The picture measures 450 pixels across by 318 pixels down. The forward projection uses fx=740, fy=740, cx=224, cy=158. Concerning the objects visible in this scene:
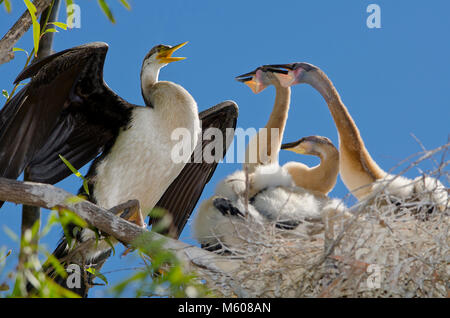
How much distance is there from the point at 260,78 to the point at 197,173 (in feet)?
2.58

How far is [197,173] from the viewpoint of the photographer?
11.6ft

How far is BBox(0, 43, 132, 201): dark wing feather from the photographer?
2566mm

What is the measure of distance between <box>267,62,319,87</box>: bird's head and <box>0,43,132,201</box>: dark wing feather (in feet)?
3.38

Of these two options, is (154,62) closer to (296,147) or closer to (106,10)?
(296,147)

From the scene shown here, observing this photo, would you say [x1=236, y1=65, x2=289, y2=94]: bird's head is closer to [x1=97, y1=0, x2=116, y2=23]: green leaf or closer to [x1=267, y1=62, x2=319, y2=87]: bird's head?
[x1=267, y1=62, x2=319, y2=87]: bird's head

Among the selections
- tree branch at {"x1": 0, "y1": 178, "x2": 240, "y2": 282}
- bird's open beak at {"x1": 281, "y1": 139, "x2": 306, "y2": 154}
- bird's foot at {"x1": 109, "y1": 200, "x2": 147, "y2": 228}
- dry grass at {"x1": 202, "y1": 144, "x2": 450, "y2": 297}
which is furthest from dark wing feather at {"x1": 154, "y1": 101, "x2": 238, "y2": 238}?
dry grass at {"x1": 202, "y1": 144, "x2": 450, "y2": 297}

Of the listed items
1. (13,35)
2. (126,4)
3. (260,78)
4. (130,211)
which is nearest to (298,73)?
(260,78)

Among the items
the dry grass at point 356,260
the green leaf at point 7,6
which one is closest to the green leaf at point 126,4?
the green leaf at point 7,6

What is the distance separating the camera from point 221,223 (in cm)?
244

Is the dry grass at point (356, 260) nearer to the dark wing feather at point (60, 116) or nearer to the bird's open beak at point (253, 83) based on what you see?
the dark wing feather at point (60, 116)

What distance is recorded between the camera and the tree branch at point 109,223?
6.65 ft

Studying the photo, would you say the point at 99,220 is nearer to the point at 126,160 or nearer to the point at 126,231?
the point at 126,231

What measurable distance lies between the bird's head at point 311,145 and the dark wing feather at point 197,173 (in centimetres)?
34
